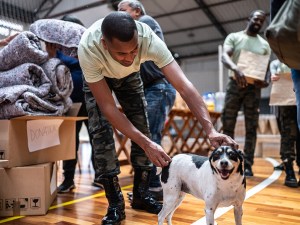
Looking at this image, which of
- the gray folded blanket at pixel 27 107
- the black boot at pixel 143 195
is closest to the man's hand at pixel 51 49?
the gray folded blanket at pixel 27 107

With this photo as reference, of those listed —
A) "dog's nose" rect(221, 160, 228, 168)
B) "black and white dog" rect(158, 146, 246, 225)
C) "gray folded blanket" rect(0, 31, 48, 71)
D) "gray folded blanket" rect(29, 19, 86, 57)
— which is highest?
"gray folded blanket" rect(29, 19, 86, 57)

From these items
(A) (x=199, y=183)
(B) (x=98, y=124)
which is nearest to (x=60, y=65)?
(B) (x=98, y=124)

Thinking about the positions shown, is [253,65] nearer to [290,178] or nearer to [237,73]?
[237,73]

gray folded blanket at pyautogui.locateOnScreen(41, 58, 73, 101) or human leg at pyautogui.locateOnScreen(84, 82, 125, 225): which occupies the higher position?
gray folded blanket at pyautogui.locateOnScreen(41, 58, 73, 101)

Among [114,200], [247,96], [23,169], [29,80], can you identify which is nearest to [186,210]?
[114,200]

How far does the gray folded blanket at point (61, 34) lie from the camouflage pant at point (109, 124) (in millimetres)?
424

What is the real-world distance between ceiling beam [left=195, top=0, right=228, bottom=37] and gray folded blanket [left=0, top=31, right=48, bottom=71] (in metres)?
5.20

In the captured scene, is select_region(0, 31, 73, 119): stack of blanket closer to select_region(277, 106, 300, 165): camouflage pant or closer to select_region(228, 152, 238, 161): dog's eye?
select_region(228, 152, 238, 161): dog's eye

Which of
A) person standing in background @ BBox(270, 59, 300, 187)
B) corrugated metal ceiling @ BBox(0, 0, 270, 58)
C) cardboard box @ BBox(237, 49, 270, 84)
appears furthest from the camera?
corrugated metal ceiling @ BBox(0, 0, 270, 58)

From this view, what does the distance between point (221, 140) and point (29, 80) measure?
1112mm

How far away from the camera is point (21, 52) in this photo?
1.77m

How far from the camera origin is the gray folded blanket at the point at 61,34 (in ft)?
6.25

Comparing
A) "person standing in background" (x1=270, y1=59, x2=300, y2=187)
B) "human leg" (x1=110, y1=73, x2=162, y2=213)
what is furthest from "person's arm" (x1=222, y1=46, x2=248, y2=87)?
"human leg" (x1=110, y1=73, x2=162, y2=213)

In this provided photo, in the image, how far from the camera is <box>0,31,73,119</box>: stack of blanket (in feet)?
5.37
